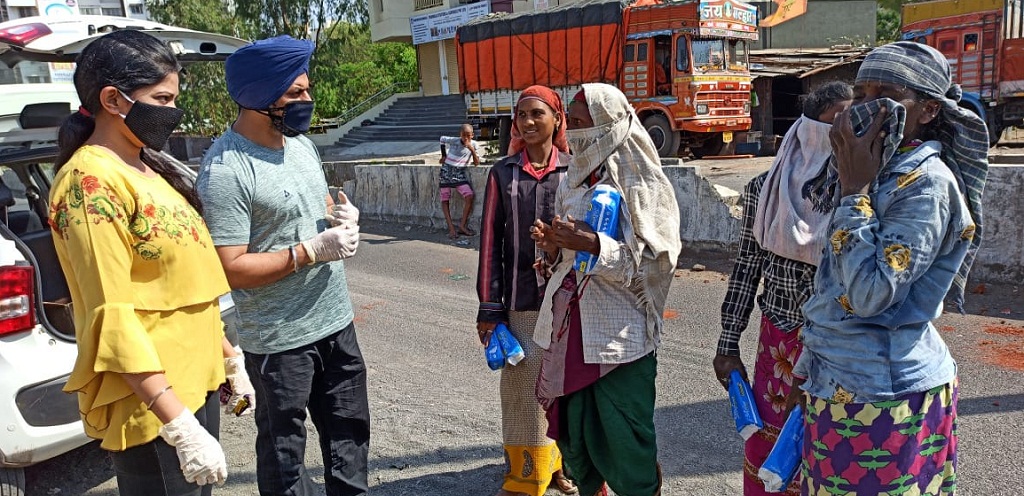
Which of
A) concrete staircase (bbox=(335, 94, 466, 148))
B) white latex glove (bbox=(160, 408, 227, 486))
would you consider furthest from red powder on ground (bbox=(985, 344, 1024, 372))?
concrete staircase (bbox=(335, 94, 466, 148))

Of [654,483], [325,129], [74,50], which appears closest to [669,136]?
[74,50]

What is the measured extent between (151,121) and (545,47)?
17434 millimetres

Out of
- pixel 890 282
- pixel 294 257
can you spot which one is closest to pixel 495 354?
pixel 294 257

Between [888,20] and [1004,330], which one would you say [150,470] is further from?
[888,20]

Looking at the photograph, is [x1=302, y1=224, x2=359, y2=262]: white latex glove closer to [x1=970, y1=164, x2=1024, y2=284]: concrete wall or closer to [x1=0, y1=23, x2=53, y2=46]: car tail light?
[x1=0, y1=23, x2=53, y2=46]: car tail light

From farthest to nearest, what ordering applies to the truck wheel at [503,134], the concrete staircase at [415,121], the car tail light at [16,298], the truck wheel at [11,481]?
1. the concrete staircase at [415,121]
2. the truck wheel at [503,134]
3. the truck wheel at [11,481]
4. the car tail light at [16,298]

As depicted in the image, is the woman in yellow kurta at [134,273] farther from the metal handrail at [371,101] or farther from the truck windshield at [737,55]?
the metal handrail at [371,101]

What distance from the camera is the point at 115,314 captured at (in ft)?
6.48

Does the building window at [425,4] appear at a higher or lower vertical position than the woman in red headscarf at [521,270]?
higher

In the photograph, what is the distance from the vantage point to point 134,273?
209 centimetres

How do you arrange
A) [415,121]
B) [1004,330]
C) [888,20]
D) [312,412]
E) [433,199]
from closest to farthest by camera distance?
[312,412], [1004,330], [433,199], [415,121], [888,20]

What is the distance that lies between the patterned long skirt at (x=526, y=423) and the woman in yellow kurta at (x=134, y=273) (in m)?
1.47

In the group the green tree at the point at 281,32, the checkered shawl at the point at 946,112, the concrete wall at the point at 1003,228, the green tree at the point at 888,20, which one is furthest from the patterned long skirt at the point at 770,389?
the green tree at the point at 888,20

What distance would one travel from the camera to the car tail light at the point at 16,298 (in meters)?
3.21
